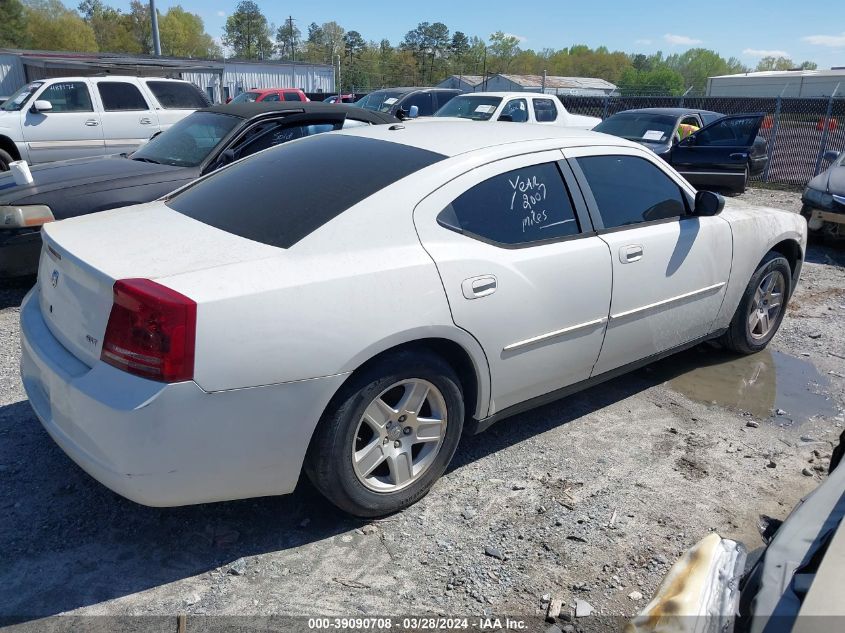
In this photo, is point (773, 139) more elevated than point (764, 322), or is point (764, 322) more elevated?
point (773, 139)

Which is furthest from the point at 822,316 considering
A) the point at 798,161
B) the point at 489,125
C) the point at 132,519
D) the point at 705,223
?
the point at 798,161

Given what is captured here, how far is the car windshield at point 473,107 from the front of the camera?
1333 centimetres

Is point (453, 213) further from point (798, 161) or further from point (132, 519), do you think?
point (798, 161)

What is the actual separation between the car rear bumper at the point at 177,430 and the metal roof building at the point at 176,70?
16.0 metres

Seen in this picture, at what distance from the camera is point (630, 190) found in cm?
400

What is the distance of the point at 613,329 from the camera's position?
3.75m

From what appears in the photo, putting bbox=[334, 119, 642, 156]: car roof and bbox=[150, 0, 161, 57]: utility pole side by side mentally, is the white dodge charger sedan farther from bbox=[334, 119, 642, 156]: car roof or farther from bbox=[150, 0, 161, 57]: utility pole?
bbox=[150, 0, 161, 57]: utility pole

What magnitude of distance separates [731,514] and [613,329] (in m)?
1.08

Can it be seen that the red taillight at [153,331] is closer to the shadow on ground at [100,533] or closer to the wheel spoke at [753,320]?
the shadow on ground at [100,533]

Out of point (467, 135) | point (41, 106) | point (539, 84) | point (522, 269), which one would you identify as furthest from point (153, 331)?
point (539, 84)

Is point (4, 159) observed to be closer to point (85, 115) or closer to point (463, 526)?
point (85, 115)

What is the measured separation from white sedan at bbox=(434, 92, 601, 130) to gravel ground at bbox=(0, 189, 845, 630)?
395 inches

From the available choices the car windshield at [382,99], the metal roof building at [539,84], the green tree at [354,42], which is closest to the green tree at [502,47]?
the green tree at [354,42]

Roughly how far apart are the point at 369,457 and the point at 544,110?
12.5 m
